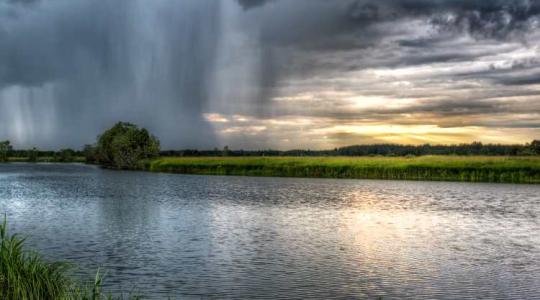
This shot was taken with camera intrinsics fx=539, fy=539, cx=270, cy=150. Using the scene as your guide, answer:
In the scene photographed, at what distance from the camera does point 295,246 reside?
23812 mm

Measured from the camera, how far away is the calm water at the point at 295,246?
54.6ft

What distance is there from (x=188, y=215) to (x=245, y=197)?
15298mm

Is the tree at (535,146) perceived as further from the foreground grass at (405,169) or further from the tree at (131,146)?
the tree at (131,146)

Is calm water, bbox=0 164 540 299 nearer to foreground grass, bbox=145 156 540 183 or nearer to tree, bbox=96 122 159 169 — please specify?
foreground grass, bbox=145 156 540 183

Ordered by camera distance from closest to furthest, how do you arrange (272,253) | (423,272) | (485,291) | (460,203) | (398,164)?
(485,291) → (423,272) → (272,253) → (460,203) → (398,164)

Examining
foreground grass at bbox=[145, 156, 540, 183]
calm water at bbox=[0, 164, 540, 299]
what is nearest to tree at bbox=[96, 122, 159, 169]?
foreground grass at bbox=[145, 156, 540, 183]

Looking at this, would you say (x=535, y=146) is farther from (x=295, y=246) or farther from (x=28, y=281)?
(x=28, y=281)

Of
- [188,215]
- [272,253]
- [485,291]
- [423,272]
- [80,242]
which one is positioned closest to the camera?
[485,291]

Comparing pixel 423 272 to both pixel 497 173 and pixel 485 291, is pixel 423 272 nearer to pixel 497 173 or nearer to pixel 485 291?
pixel 485 291

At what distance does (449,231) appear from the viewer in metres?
29.6

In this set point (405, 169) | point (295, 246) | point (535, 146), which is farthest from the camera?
point (535, 146)

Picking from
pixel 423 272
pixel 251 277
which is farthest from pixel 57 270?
pixel 423 272

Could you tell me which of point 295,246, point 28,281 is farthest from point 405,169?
point 28,281

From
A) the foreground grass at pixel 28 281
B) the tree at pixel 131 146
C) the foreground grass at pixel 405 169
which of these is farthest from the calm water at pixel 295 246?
the tree at pixel 131 146
